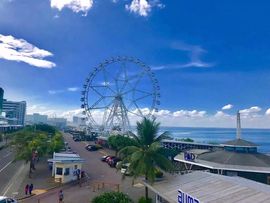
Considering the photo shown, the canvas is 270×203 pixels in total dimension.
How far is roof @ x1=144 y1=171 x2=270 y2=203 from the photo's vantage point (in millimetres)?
15828

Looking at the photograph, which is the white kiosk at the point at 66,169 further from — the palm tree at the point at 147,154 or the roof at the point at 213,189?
the roof at the point at 213,189

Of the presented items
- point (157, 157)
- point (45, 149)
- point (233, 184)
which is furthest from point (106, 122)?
point (233, 184)

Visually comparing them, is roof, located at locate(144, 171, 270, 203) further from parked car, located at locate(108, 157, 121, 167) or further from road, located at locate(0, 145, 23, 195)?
parked car, located at locate(108, 157, 121, 167)

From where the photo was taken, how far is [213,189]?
18.4 m

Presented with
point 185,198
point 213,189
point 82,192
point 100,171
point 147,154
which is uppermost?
point 147,154

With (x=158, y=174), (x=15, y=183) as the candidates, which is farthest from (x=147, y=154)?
(x=15, y=183)

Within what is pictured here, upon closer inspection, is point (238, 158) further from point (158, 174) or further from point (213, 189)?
point (213, 189)

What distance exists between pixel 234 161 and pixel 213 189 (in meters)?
14.3

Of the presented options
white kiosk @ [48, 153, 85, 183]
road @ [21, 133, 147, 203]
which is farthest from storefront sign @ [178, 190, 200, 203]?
white kiosk @ [48, 153, 85, 183]

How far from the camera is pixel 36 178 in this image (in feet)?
132

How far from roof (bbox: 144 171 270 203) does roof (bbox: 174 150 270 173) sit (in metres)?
7.97

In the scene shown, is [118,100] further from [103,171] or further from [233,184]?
[233,184]

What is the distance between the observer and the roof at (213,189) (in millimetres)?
15828

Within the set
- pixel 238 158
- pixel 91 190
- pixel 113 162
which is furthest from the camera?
pixel 113 162
